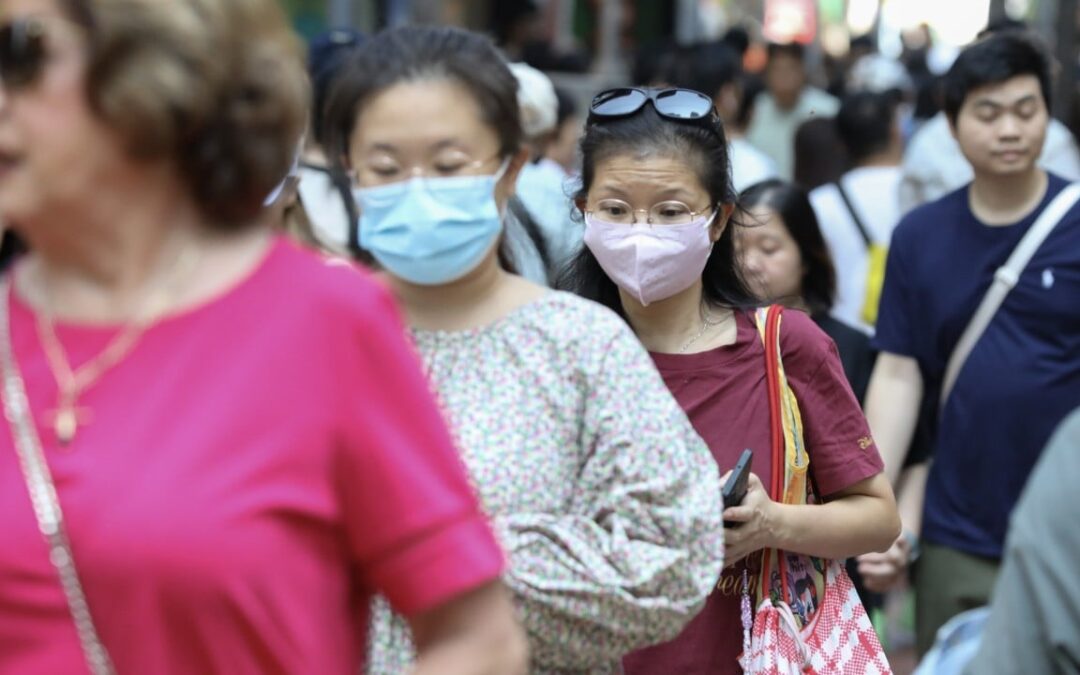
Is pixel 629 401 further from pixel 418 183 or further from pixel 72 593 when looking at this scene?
pixel 72 593

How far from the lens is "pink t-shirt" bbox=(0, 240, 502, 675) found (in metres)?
1.90

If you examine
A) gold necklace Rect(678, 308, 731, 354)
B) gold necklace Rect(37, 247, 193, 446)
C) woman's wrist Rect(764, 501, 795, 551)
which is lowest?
woman's wrist Rect(764, 501, 795, 551)

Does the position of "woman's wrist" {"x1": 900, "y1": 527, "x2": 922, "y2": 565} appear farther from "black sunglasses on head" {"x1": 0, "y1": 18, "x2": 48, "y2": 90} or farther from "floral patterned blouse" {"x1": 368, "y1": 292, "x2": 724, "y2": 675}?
"black sunglasses on head" {"x1": 0, "y1": 18, "x2": 48, "y2": 90}

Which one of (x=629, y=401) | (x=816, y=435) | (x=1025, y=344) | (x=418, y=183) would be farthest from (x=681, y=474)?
(x=1025, y=344)

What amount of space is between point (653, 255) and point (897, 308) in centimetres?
203

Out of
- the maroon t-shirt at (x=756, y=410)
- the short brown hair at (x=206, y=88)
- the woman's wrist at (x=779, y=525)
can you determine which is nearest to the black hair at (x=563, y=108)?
the maroon t-shirt at (x=756, y=410)

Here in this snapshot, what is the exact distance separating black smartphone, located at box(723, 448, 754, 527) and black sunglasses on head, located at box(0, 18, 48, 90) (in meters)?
1.70

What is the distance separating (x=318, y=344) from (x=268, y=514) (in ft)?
0.66

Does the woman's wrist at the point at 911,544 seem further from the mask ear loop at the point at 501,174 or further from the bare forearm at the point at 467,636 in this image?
the bare forearm at the point at 467,636

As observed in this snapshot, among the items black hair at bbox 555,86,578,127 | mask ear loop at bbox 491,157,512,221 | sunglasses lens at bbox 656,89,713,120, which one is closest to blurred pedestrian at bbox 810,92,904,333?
black hair at bbox 555,86,578,127

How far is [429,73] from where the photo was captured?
287 cm

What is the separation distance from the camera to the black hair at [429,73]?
2.88 metres

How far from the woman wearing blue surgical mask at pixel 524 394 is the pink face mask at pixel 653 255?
2.37 feet

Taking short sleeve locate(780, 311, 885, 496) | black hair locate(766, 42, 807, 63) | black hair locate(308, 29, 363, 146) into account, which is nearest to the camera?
short sleeve locate(780, 311, 885, 496)
